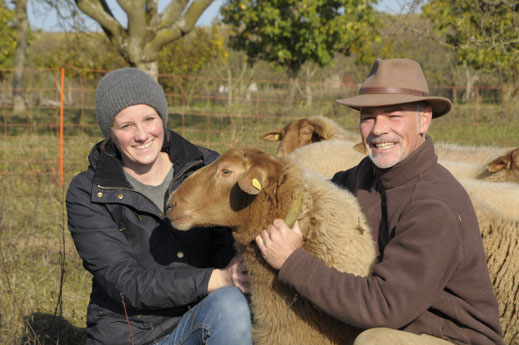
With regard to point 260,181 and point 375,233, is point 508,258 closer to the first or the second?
point 375,233

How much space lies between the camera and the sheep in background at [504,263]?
3447 mm

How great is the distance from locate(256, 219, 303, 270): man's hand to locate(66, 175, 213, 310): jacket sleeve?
0.42 m

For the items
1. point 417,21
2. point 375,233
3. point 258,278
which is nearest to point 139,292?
point 258,278

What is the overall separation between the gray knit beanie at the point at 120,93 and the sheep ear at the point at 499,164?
373 centimetres

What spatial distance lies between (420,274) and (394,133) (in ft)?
2.40

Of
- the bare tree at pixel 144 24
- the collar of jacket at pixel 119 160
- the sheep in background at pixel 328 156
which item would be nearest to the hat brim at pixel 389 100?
the collar of jacket at pixel 119 160

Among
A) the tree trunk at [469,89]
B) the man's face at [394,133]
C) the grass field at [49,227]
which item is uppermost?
the tree trunk at [469,89]

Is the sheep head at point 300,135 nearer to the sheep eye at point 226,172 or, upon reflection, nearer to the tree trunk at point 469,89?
the sheep eye at point 226,172

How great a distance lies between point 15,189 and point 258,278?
6383 mm

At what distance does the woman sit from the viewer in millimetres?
2723

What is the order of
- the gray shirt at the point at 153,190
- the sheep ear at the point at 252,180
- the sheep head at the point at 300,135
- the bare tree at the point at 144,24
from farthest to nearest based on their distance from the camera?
the bare tree at the point at 144,24 < the sheep head at the point at 300,135 < the gray shirt at the point at 153,190 < the sheep ear at the point at 252,180

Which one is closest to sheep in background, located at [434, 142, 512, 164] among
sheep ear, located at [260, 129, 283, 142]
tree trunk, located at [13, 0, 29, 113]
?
sheep ear, located at [260, 129, 283, 142]

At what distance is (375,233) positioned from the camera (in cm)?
274

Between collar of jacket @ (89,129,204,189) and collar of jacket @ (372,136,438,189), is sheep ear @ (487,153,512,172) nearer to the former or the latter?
collar of jacket @ (372,136,438,189)
